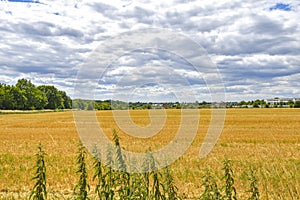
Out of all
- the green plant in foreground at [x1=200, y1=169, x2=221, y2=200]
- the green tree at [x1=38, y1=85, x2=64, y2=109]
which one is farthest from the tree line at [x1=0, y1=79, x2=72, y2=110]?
the green plant in foreground at [x1=200, y1=169, x2=221, y2=200]

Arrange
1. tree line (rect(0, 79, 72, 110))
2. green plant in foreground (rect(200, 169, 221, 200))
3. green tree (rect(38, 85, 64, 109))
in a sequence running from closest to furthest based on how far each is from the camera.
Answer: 1. green plant in foreground (rect(200, 169, 221, 200))
2. tree line (rect(0, 79, 72, 110))
3. green tree (rect(38, 85, 64, 109))

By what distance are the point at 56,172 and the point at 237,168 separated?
6.43 metres

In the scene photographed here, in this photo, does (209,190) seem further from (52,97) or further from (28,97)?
(52,97)

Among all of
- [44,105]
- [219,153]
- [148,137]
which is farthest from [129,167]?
[44,105]

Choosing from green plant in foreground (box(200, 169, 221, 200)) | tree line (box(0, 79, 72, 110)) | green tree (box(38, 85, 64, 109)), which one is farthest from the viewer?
green tree (box(38, 85, 64, 109))

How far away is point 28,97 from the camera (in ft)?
391

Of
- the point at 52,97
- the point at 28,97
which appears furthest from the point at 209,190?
the point at 52,97

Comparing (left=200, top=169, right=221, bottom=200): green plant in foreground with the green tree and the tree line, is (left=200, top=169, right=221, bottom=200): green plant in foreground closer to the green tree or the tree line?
the tree line

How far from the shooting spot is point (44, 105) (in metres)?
128

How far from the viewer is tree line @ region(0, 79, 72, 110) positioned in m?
108

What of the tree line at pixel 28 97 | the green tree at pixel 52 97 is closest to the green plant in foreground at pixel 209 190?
the tree line at pixel 28 97

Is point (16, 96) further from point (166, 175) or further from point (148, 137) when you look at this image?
point (166, 175)

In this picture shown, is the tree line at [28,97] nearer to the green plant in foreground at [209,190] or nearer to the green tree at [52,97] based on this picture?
the green tree at [52,97]

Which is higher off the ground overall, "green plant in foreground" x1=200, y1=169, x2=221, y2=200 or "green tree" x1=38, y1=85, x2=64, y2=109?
"green tree" x1=38, y1=85, x2=64, y2=109
